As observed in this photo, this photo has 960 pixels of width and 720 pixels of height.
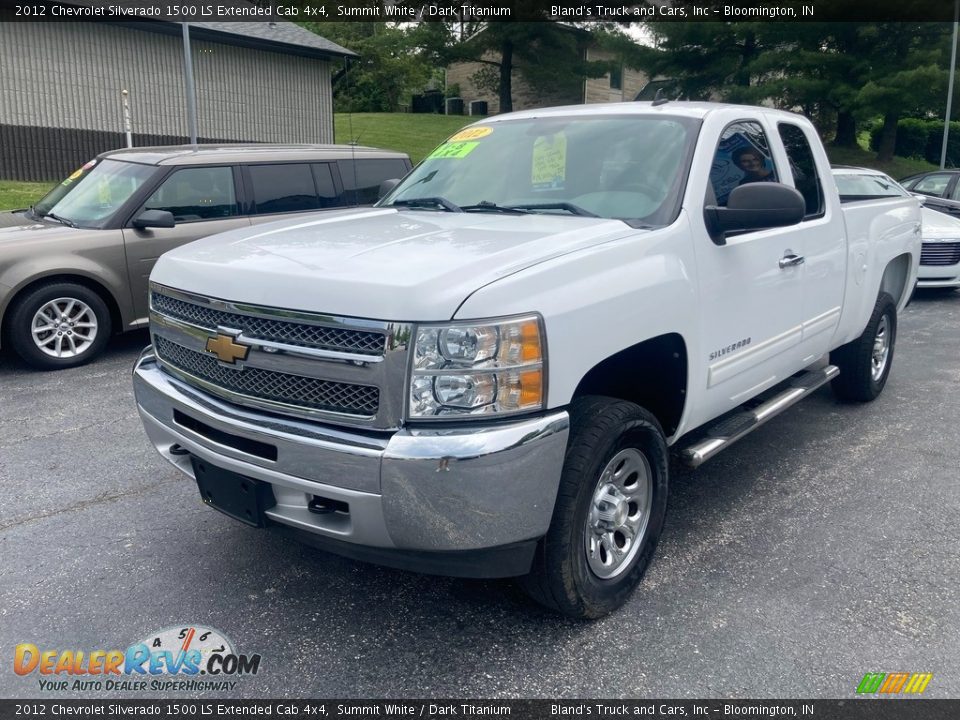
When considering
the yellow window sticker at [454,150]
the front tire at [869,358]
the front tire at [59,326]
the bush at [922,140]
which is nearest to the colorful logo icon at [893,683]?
the yellow window sticker at [454,150]

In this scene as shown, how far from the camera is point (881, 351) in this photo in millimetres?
6133

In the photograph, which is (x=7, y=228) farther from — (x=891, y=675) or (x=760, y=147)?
(x=891, y=675)

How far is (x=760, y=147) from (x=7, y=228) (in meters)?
6.01

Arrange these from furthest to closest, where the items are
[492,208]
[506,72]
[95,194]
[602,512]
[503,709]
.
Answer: [506,72] < [95,194] < [492,208] < [602,512] < [503,709]

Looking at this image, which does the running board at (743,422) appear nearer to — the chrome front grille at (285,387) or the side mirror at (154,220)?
the chrome front grille at (285,387)

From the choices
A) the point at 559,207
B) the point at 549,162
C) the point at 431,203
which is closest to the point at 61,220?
the point at 431,203

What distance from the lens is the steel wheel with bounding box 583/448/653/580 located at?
314cm

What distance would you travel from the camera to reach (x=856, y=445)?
5.27 m

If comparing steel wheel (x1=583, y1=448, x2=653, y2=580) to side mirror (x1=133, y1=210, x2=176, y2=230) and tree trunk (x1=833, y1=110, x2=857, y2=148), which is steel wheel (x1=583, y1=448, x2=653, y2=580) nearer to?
side mirror (x1=133, y1=210, x2=176, y2=230)

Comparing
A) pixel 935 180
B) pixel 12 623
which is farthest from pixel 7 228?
pixel 935 180

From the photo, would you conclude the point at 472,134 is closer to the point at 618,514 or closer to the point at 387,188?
the point at 387,188

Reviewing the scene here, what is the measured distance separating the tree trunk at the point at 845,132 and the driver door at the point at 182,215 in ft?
83.8

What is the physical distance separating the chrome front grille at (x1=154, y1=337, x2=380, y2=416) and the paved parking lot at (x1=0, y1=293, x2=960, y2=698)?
0.92 metres

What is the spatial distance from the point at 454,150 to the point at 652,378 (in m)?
1.82
